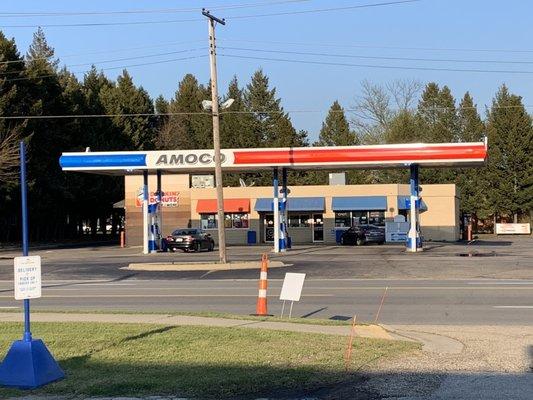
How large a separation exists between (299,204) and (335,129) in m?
33.8

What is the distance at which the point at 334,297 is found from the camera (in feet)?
56.3

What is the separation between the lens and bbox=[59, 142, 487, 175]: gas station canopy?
3491 centimetres

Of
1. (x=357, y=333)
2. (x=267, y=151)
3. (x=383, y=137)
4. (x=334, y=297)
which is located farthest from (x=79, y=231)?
(x=357, y=333)

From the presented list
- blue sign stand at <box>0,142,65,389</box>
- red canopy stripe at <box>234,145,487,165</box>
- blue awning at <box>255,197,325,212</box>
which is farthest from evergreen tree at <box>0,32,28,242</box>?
blue sign stand at <box>0,142,65,389</box>

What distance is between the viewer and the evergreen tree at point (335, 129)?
85.8 metres

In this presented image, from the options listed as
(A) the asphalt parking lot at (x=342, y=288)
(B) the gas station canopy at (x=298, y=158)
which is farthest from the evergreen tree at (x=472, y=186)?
(A) the asphalt parking lot at (x=342, y=288)

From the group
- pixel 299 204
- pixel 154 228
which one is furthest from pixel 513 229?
pixel 154 228

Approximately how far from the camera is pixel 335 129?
87.1 m

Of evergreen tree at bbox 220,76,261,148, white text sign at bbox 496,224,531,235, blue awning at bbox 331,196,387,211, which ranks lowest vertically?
white text sign at bbox 496,224,531,235

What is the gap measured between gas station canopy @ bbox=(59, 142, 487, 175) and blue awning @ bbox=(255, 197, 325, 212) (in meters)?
16.6

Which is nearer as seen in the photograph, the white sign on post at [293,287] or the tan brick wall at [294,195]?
the white sign on post at [293,287]

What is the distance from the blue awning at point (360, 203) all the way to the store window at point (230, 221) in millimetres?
7643

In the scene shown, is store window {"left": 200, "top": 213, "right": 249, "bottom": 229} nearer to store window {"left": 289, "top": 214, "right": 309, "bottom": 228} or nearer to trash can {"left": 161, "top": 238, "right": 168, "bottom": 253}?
store window {"left": 289, "top": 214, "right": 309, "bottom": 228}

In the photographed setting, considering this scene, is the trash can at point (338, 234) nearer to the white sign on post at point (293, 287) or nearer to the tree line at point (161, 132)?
the tree line at point (161, 132)
